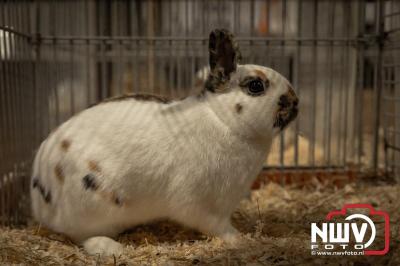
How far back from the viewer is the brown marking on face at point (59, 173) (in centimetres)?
232

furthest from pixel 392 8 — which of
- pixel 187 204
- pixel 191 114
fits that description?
pixel 187 204

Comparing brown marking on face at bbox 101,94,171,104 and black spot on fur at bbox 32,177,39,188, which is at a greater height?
brown marking on face at bbox 101,94,171,104

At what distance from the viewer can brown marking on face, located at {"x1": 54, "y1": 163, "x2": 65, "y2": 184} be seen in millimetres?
2322

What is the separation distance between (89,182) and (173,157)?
448 millimetres

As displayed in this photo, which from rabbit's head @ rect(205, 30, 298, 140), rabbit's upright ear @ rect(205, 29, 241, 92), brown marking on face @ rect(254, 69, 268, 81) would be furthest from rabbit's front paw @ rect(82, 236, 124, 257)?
brown marking on face @ rect(254, 69, 268, 81)

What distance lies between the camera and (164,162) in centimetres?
230

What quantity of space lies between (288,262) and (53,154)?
134 cm

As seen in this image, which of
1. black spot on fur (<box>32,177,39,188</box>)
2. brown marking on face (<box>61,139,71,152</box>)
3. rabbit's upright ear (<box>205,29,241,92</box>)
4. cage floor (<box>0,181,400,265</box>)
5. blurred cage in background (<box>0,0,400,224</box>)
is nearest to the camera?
cage floor (<box>0,181,400,265</box>)

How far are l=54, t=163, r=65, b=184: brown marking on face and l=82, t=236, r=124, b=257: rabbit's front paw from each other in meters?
0.36

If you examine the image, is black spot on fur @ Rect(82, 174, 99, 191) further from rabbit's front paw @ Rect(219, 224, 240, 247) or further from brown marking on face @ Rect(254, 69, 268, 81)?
brown marking on face @ Rect(254, 69, 268, 81)

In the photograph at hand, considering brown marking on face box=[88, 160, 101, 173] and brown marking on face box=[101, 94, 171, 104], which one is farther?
brown marking on face box=[101, 94, 171, 104]

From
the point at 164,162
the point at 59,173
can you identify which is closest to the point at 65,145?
the point at 59,173

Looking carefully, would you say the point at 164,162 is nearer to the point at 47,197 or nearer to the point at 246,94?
the point at 246,94

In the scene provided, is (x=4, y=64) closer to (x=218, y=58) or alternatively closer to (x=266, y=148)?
(x=218, y=58)
